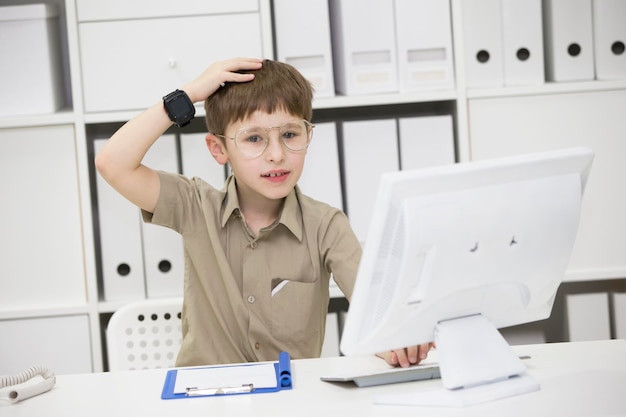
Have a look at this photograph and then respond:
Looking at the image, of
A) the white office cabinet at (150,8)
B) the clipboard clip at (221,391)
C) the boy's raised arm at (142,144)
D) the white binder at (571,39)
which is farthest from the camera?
the white binder at (571,39)

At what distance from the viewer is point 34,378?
1.30 m

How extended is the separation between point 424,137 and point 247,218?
65cm

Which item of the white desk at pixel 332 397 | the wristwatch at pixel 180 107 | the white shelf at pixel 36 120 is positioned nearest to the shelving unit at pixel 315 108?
the white shelf at pixel 36 120

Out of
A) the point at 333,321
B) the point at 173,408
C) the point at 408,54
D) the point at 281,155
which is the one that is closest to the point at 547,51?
the point at 408,54

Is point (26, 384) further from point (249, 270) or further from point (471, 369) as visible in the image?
point (471, 369)

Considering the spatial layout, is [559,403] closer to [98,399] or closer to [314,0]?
[98,399]

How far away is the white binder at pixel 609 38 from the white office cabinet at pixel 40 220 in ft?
4.32

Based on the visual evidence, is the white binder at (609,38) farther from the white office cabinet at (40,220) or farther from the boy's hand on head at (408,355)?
the white office cabinet at (40,220)

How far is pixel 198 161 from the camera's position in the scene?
2.07 metres

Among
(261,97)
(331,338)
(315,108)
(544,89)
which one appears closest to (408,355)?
(261,97)

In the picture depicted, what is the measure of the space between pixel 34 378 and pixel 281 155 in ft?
1.79

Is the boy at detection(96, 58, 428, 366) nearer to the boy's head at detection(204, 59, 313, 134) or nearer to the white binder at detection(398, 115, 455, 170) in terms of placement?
the boy's head at detection(204, 59, 313, 134)

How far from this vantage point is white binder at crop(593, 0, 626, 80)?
2.11 metres

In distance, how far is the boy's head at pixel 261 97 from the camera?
1.53 metres
